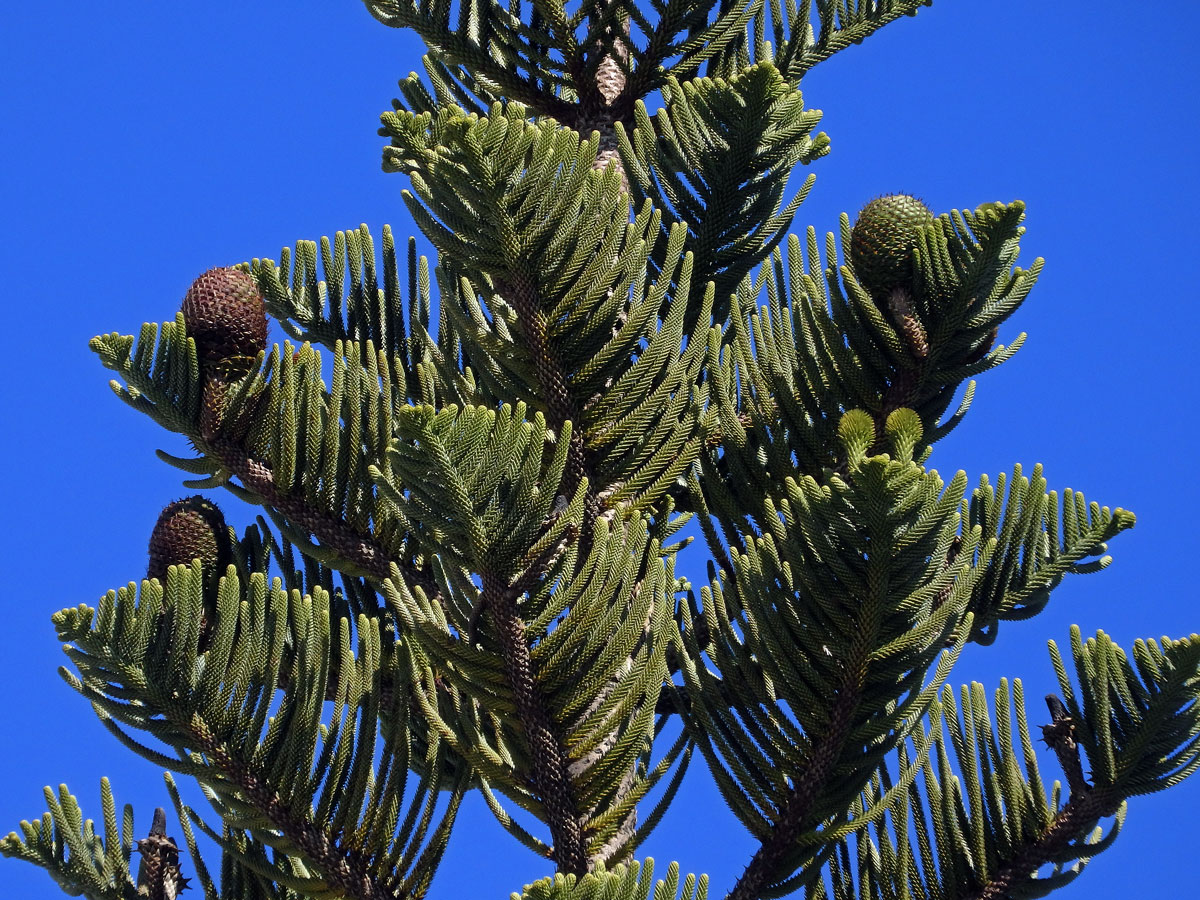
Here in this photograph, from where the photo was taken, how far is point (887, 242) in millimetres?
4371

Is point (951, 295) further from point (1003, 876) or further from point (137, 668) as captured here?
point (137, 668)

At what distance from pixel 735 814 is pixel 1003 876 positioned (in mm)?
732

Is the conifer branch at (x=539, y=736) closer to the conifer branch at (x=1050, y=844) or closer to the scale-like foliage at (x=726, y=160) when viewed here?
the conifer branch at (x=1050, y=844)

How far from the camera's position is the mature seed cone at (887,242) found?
4352 millimetres

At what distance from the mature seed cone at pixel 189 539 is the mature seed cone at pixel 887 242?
195 centimetres


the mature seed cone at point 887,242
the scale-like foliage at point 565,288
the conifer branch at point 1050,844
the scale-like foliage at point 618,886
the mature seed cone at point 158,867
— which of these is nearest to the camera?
the scale-like foliage at point 618,886

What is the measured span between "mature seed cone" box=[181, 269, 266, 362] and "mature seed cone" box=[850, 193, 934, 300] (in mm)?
1699

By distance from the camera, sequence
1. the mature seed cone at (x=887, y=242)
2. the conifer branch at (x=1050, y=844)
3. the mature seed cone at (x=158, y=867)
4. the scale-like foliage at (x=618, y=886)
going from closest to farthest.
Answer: the scale-like foliage at (x=618, y=886) < the conifer branch at (x=1050, y=844) < the mature seed cone at (x=158, y=867) < the mature seed cone at (x=887, y=242)

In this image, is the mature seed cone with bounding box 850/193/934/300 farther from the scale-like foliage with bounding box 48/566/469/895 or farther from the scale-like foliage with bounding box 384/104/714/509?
the scale-like foliage with bounding box 48/566/469/895

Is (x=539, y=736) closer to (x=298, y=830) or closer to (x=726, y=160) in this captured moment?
(x=298, y=830)

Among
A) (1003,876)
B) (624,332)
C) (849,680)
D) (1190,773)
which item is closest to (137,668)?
(624,332)

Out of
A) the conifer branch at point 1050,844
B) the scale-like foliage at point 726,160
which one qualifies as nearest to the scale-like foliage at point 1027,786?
the conifer branch at point 1050,844

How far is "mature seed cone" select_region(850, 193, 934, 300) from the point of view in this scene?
4352 millimetres

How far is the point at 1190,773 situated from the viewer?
12.9ft
